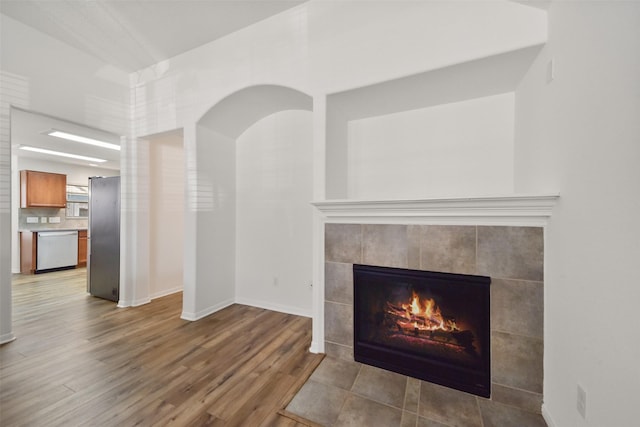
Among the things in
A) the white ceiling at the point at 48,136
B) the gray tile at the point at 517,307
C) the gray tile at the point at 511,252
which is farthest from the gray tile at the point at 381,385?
the white ceiling at the point at 48,136

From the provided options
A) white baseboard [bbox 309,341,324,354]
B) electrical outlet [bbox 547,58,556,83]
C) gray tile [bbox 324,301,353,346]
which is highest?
electrical outlet [bbox 547,58,556,83]

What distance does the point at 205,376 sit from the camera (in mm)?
1814

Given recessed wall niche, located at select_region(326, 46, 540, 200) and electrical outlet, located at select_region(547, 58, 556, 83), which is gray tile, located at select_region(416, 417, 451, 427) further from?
electrical outlet, located at select_region(547, 58, 556, 83)

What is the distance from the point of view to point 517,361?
1.55 meters

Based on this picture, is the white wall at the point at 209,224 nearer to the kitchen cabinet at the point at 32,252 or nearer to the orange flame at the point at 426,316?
the orange flame at the point at 426,316

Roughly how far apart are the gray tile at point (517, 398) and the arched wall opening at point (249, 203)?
1820 millimetres

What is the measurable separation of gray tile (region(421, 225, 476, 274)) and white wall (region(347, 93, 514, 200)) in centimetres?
39

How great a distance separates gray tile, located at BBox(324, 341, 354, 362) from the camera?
204 centimetres

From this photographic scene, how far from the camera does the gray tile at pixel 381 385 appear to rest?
1.61 meters

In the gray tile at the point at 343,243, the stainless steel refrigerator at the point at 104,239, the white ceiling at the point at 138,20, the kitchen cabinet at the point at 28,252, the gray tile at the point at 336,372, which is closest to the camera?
the gray tile at the point at 336,372

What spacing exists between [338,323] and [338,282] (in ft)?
1.12

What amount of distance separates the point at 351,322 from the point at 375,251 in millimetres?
630

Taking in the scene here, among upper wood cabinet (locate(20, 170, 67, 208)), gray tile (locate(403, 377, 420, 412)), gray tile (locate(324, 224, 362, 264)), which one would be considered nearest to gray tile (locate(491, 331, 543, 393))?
gray tile (locate(403, 377, 420, 412))

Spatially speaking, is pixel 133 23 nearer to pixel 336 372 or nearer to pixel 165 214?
pixel 165 214
